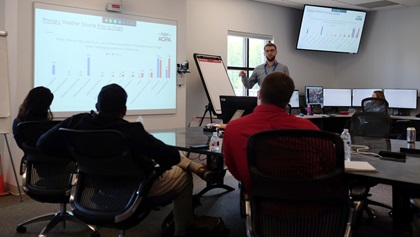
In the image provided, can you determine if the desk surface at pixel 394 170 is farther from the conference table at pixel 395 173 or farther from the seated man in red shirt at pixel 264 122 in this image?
the seated man in red shirt at pixel 264 122

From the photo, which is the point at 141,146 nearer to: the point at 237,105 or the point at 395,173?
the point at 395,173

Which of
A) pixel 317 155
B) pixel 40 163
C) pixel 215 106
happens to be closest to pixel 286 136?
pixel 317 155

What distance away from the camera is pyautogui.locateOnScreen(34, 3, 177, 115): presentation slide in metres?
4.18

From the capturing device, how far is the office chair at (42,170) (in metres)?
2.51

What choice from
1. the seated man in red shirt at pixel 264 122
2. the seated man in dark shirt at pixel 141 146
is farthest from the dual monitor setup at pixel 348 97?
the seated man in red shirt at pixel 264 122

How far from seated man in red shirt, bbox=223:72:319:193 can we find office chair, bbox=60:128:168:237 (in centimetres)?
46

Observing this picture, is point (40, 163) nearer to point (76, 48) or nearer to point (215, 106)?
point (76, 48)

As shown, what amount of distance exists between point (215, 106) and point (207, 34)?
1.18m

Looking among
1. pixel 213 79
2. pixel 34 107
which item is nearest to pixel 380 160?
pixel 34 107

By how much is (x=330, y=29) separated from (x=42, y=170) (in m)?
5.90

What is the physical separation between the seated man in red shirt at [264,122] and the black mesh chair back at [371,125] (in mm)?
1881

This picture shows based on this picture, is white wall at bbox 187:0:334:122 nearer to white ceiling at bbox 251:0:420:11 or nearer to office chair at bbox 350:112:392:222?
white ceiling at bbox 251:0:420:11

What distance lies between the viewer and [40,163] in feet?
8.50

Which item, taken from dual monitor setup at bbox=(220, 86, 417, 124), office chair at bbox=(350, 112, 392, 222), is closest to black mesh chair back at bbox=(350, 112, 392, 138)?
office chair at bbox=(350, 112, 392, 222)
